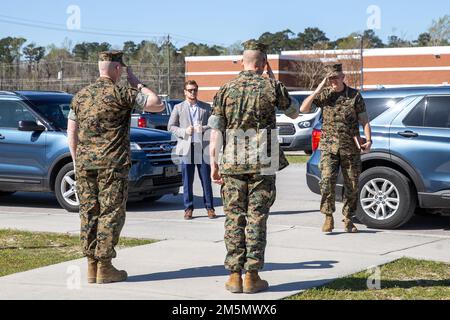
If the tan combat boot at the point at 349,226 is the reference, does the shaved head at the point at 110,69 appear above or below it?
above

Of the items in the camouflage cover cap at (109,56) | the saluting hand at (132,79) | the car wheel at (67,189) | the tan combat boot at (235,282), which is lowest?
the tan combat boot at (235,282)

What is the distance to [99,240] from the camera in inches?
271

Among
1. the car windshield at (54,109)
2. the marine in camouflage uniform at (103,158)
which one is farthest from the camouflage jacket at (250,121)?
the car windshield at (54,109)

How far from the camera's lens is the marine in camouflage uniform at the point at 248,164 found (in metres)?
6.53

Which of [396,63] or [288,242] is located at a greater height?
[396,63]

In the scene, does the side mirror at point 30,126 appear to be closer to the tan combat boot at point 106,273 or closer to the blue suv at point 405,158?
the blue suv at point 405,158

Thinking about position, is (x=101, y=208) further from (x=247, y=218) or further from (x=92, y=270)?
(x=247, y=218)

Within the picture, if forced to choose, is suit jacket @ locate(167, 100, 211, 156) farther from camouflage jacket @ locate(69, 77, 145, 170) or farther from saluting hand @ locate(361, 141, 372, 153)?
camouflage jacket @ locate(69, 77, 145, 170)

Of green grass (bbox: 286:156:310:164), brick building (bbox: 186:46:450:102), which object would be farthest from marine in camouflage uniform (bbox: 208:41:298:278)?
brick building (bbox: 186:46:450:102)

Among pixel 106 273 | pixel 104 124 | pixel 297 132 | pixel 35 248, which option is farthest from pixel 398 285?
pixel 297 132

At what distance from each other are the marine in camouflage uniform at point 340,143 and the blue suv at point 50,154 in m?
3.24

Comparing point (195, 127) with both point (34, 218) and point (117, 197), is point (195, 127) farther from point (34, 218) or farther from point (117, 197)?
point (117, 197)
